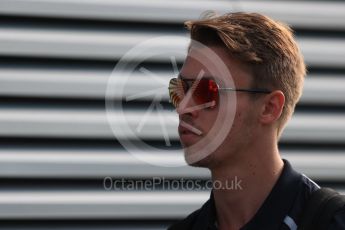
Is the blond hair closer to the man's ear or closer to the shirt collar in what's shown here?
the man's ear

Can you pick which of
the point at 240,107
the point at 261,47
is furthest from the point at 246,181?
the point at 261,47

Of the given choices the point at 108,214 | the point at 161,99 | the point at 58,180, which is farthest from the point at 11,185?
the point at 161,99

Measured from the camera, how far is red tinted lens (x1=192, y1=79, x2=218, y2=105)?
3008 millimetres

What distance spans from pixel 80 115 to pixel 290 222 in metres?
1.29

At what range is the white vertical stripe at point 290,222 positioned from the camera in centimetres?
279

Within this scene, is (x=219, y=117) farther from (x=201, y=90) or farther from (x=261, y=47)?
(x=261, y=47)

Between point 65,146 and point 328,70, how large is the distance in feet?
4.68

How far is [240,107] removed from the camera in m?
3.01

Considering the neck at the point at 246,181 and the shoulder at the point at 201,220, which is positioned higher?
the neck at the point at 246,181

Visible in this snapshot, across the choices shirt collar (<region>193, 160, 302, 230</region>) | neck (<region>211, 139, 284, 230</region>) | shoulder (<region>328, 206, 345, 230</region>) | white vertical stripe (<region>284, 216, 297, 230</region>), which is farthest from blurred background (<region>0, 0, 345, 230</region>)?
shoulder (<region>328, 206, 345, 230</region>)

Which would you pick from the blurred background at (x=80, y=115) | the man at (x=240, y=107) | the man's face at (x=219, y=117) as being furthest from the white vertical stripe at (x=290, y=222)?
the blurred background at (x=80, y=115)

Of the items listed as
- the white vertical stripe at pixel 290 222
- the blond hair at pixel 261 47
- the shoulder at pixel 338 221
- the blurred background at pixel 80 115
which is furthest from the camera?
the blurred background at pixel 80 115

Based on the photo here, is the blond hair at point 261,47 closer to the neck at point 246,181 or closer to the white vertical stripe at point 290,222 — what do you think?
the neck at point 246,181

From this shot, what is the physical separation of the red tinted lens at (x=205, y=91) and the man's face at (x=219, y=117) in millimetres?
20
